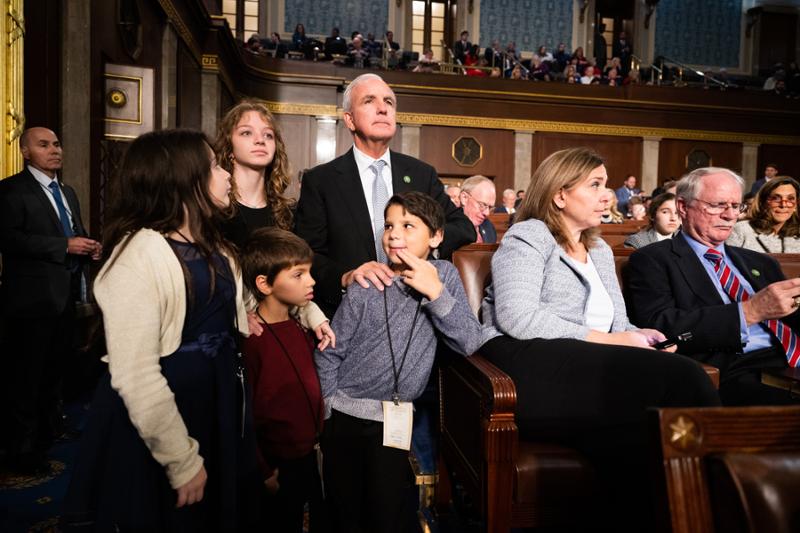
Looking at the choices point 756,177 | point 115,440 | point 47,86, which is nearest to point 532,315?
point 115,440

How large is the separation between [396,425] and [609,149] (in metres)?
11.6

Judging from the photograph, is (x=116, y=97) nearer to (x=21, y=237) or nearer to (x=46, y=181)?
(x=46, y=181)

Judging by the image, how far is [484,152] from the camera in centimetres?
1168

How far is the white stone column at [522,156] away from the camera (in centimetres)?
1165

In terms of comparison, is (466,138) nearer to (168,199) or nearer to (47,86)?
(47,86)

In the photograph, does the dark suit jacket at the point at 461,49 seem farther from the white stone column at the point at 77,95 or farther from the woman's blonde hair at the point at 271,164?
the woman's blonde hair at the point at 271,164

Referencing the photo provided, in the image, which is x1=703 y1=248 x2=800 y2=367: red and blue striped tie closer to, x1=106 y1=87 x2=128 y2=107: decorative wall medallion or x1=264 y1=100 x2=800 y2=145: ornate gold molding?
x1=106 y1=87 x2=128 y2=107: decorative wall medallion

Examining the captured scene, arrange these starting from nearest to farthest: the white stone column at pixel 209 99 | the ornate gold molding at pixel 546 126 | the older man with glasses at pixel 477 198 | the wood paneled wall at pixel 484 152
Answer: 1. the older man with glasses at pixel 477 198
2. the white stone column at pixel 209 99
3. the ornate gold molding at pixel 546 126
4. the wood paneled wall at pixel 484 152

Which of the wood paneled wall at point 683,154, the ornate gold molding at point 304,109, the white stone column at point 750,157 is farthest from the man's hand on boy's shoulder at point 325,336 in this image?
the white stone column at point 750,157

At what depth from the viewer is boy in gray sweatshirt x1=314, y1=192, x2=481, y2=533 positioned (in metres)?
1.64

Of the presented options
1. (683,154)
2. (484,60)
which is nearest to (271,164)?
(484,60)

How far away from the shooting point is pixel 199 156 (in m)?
1.30

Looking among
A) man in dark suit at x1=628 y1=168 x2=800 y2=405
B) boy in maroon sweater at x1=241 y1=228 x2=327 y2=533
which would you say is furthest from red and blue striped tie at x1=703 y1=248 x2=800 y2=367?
boy in maroon sweater at x1=241 y1=228 x2=327 y2=533

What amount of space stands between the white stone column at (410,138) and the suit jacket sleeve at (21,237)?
29.3 feet
